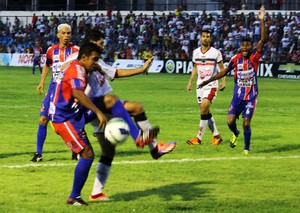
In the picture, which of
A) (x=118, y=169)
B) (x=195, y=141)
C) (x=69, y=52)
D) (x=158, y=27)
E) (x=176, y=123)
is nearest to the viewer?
(x=118, y=169)

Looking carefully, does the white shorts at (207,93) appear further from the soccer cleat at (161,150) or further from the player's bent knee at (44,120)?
the soccer cleat at (161,150)

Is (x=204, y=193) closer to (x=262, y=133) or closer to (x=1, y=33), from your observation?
(x=262, y=133)

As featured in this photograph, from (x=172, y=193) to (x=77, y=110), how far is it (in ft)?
6.21

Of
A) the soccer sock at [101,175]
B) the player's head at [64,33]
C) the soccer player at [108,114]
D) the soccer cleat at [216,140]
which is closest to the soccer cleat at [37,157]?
the player's head at [64,33]

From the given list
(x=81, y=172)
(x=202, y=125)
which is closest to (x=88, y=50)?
(x=81, y=172)

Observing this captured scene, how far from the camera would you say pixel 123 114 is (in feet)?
37.6

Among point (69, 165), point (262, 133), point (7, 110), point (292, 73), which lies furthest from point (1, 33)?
point (69, 165)

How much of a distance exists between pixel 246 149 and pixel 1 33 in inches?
2291

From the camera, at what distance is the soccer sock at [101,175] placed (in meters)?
11.0

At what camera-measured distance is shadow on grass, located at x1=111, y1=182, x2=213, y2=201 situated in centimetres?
1128

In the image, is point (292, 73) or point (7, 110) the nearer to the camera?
point (7, 110)

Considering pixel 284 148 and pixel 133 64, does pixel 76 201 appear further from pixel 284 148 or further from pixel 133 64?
pixel 133 64

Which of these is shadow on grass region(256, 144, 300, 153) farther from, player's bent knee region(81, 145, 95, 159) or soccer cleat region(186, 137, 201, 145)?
player's bent knee region(81, 145, 95, 159)

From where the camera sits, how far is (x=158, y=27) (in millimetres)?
61938
